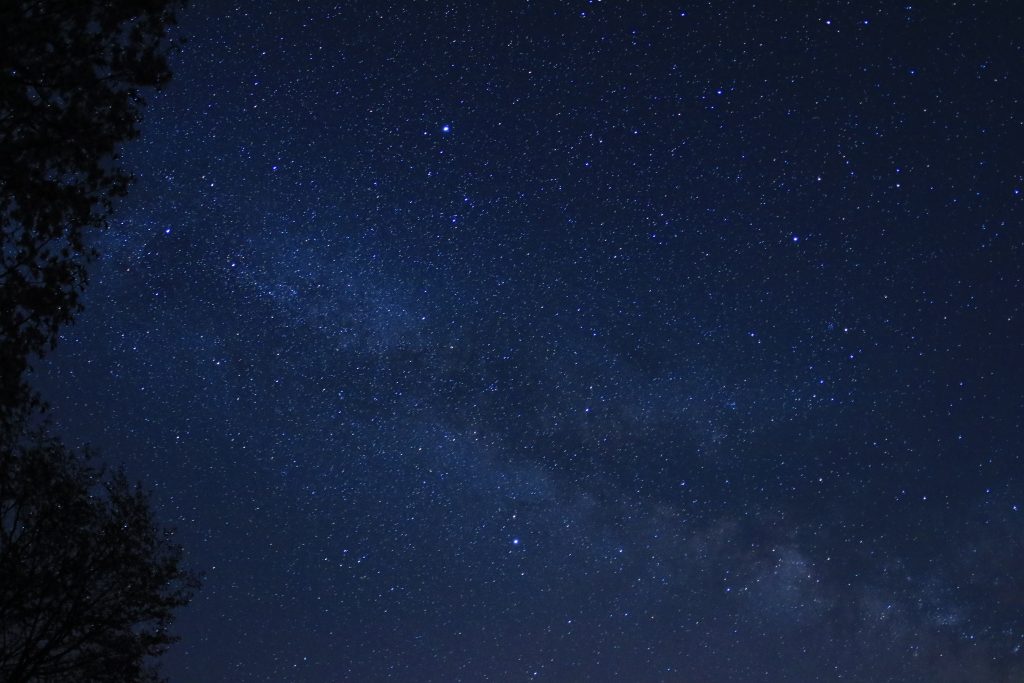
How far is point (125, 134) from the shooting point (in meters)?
6.03

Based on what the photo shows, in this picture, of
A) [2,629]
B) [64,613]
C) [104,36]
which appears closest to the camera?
[104,36]

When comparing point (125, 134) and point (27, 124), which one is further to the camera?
point (125, 134)

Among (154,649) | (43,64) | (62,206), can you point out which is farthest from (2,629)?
(43,64)

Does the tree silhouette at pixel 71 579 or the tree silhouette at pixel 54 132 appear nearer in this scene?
the tree silhouette at pixel 54 132

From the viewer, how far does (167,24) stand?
20.5ft

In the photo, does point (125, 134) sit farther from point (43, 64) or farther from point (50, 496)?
point (50, 496)

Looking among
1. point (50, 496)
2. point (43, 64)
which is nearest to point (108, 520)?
point (50, 496)

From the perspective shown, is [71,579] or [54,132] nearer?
[54,132]

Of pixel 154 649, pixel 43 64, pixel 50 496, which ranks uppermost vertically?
pixel 43 64

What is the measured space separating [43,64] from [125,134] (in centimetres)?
78

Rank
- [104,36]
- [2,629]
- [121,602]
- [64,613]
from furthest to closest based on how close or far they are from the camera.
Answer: [121,602] → [64,613] → [2,629] → [104,36]

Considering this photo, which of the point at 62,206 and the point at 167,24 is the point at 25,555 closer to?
the point at 62,206

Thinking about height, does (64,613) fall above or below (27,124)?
below

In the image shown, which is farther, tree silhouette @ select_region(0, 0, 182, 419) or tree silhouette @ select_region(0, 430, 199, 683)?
tree silhouette @ select_region(0, 430, 199, 683)
